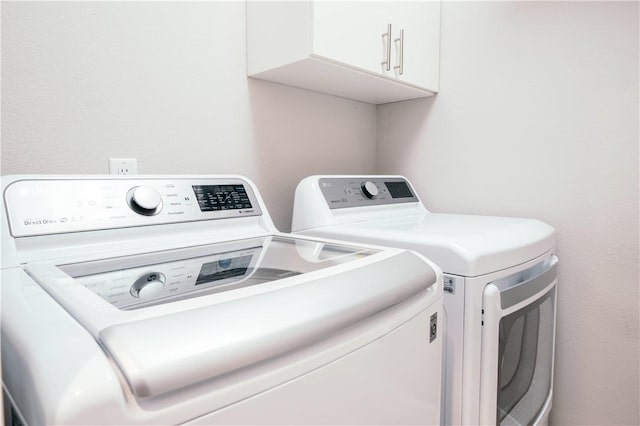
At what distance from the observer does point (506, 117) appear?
59.2 inches

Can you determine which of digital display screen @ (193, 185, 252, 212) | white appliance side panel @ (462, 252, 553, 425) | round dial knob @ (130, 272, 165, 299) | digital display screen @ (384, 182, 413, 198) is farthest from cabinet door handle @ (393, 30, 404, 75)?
round dial knob @ (130, 272, 165, 299)

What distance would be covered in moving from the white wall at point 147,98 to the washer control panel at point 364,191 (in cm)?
24

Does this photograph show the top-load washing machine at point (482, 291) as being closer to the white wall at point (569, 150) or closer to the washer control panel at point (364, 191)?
the washer control panel at point (364, 191)

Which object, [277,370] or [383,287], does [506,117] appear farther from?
[277,370]

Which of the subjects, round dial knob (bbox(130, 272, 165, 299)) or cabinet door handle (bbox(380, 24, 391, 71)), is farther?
cabinet door handle (bbox(380, 24, 391, 71))

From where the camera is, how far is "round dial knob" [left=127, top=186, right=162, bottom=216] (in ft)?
3.01

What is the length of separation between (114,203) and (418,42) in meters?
1.26

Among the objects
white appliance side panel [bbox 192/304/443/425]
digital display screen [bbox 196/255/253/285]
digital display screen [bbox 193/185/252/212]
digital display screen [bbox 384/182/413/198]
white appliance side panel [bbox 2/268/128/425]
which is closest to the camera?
white appliance side panel [bbox 2/268/128/425]

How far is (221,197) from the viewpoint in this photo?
3.61ft

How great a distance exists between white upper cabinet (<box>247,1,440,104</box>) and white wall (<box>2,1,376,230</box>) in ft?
0.34

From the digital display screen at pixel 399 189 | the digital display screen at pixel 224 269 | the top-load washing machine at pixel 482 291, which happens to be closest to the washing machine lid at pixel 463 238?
the top-load washing machine at pixel 482 291

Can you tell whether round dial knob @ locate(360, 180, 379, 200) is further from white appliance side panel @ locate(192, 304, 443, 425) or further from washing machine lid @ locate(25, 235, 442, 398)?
white appliance side panel @ locate(192, 304, 443, 425)

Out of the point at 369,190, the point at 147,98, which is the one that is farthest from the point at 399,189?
the point at 147,98

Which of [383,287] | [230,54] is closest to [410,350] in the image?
[383,287]
